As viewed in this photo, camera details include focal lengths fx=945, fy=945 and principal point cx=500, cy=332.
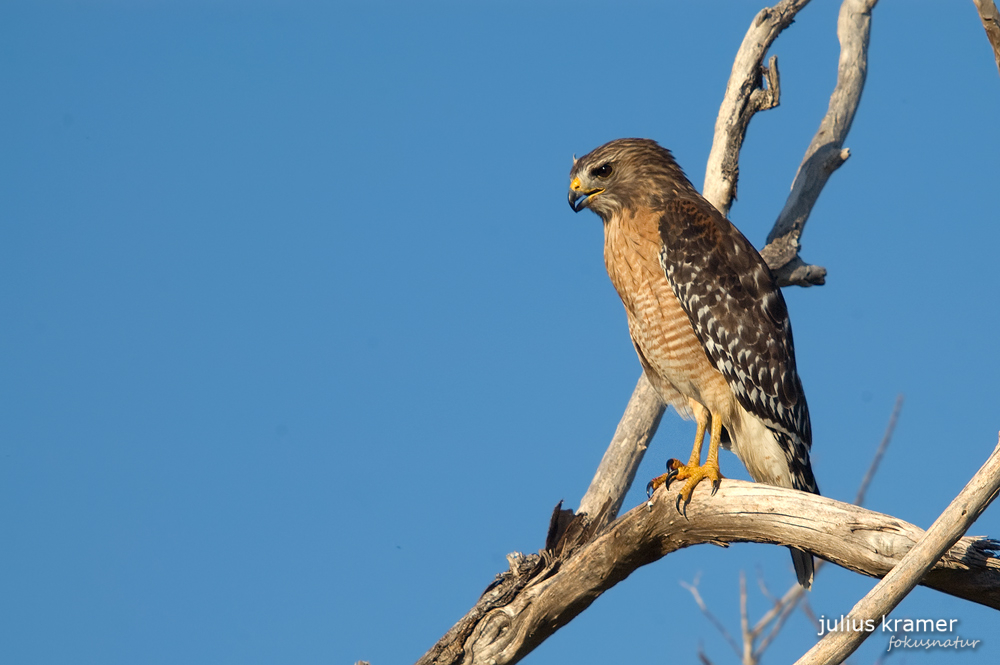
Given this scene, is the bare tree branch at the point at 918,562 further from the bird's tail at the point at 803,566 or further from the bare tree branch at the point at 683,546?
the bird's tail at the point at 803,566

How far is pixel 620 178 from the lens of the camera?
20.8ft

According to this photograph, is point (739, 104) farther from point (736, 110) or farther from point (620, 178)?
point (620, 178)

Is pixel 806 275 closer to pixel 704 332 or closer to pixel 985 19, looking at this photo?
pixel 704 332

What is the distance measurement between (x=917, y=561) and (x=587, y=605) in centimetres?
199

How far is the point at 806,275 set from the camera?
7.95 m

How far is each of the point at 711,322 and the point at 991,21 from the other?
2.51 meters

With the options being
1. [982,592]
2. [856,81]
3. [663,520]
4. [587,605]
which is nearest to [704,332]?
[663,520]

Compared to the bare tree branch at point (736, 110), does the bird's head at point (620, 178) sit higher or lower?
lower

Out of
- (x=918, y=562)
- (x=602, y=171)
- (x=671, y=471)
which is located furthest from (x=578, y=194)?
(x=918, y=562)

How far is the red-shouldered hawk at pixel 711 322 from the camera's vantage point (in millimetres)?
5816

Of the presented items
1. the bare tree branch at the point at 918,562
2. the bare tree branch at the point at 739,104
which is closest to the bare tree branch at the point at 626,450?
the bare tree branch at the point at 739,104

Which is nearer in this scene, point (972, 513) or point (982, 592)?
point (972, 513)

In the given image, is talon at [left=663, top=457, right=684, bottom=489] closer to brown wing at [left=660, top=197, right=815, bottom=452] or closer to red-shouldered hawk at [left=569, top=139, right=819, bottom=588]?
red-shouldered hawk at [left=569, top=139, right=819, bottom=588]

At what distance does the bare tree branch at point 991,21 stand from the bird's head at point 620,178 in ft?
8.59
